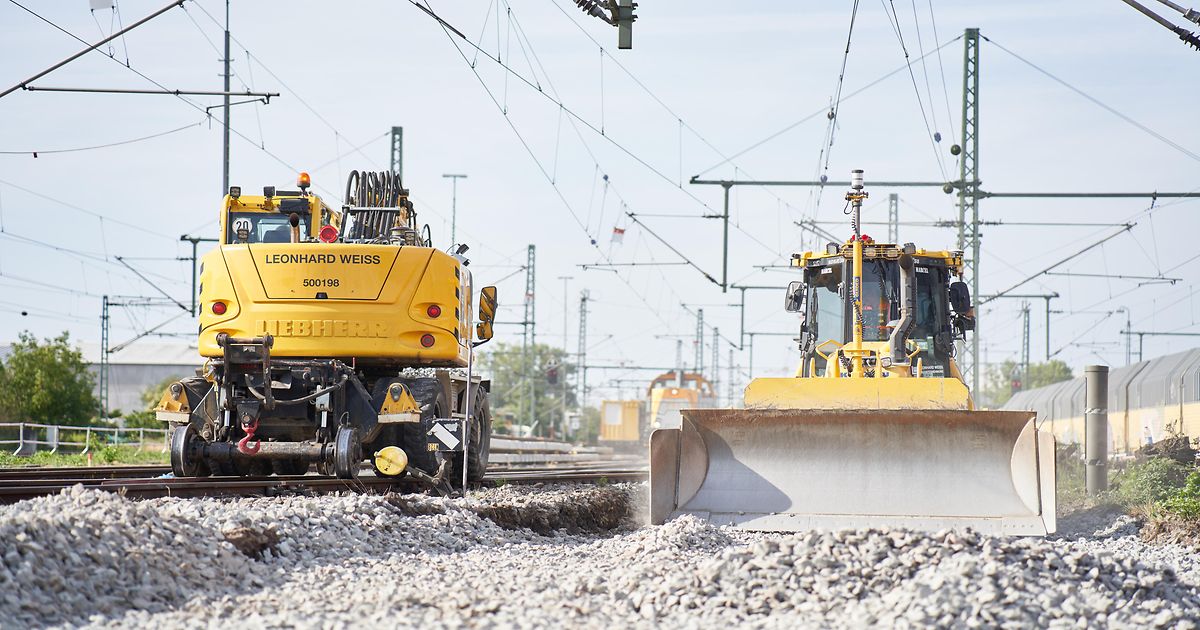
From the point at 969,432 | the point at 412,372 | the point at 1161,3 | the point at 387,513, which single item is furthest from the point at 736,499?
the point at 1161,3

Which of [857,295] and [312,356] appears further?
[857,295]

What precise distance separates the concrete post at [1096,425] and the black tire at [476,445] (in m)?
6.89

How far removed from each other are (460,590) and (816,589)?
177 cm

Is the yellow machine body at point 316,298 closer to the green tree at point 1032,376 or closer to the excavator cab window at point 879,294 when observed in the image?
the excavator cab window at point 879,294

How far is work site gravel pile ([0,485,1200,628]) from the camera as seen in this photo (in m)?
5.73

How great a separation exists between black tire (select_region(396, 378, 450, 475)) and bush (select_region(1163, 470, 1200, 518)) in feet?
22.1

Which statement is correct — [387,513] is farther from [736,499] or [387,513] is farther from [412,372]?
[412,372]

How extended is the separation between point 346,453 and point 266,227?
3497mm

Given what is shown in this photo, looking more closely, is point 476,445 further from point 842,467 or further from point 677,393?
point 677,393

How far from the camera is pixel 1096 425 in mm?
14797

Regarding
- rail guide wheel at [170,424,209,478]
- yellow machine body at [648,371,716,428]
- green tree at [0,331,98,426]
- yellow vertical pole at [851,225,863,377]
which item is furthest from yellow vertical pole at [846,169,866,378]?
yellow machine body at [648,371,716,428]

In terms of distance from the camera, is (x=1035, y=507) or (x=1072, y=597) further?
(x=1035, y=507)

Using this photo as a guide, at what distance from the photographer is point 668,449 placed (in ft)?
34.3

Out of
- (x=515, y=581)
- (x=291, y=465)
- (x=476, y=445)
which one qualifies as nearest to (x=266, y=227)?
(x=291, y=465)
